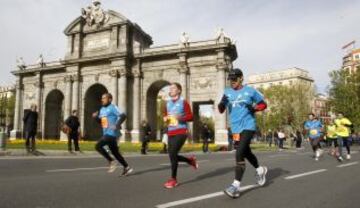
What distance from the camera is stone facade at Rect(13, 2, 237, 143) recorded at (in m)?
36.0

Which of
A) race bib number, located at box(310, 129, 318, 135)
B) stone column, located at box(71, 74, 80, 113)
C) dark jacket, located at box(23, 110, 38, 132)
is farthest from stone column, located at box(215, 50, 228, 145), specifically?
dark jacket, located at box(23, 110, 38, 132)

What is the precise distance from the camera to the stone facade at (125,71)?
36.0m

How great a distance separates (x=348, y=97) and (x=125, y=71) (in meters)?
36.3

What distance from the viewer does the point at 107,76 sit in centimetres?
4003

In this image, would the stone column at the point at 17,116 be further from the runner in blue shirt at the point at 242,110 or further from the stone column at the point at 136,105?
the runner in blue shirt at the point at 242,110

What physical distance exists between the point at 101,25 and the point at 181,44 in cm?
1013

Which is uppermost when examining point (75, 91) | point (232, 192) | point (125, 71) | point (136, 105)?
point (125, 71)

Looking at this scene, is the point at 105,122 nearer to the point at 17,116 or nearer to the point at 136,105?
the point at 136,105

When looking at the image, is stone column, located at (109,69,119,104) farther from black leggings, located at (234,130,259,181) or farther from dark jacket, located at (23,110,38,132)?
black leggings, located at (234,130,259,181)

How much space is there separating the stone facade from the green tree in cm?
2643

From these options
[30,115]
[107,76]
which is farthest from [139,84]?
[30,115]

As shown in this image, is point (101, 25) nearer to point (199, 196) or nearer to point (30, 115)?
point (30, 115)

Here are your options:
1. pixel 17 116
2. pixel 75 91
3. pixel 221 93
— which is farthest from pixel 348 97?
pixel 17 116

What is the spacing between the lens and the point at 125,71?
37.8m
